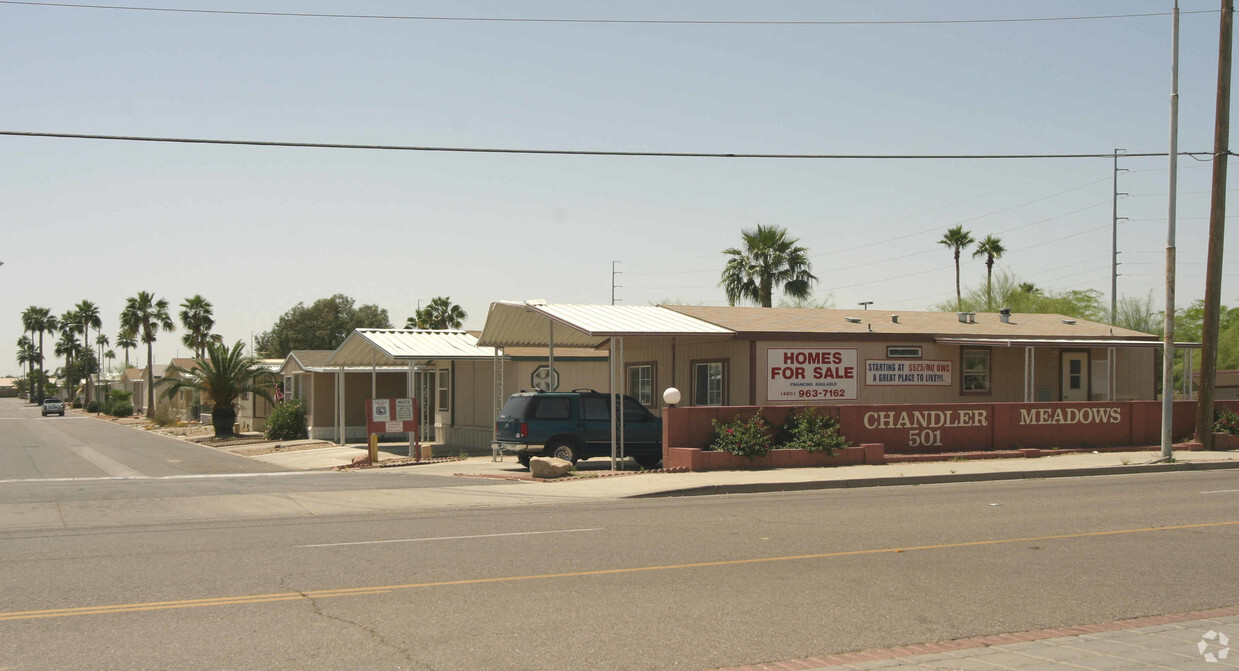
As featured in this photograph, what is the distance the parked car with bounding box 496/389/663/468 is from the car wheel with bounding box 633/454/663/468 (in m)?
0.02

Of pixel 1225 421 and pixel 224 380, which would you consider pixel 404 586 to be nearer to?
pixel 1225 421

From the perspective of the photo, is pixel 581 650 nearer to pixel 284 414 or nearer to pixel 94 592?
pixel 94 592

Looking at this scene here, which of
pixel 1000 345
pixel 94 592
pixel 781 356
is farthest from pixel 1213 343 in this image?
pixel 94 592

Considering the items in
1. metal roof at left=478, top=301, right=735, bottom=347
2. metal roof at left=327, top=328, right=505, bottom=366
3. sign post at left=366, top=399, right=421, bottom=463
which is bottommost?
sign post at left=366, top=399, right=421, bottom=463

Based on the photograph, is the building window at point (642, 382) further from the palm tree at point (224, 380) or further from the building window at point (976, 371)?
the palm tree at point (224, 380)

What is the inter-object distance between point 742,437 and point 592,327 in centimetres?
380

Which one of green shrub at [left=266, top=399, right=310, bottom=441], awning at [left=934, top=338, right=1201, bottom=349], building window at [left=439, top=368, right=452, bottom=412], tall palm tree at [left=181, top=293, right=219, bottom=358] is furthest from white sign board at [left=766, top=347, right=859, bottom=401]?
tall palm tree at [left=181, top=293, right=219, bottom=358]

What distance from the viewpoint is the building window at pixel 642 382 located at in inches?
1093

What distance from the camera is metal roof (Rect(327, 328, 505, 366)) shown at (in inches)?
1160

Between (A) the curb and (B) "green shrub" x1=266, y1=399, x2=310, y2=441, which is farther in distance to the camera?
(B) "green shrub" x1=266, y1=399, x2=310, y2=441

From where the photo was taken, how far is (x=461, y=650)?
6715mm

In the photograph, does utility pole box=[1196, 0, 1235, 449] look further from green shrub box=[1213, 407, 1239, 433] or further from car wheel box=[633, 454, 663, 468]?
car wheel box=[633, 454, 663, 468]

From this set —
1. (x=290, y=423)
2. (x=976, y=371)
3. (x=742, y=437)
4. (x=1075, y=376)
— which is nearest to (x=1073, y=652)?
(x=742, y=437)

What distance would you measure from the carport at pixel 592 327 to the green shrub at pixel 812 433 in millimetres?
2757
